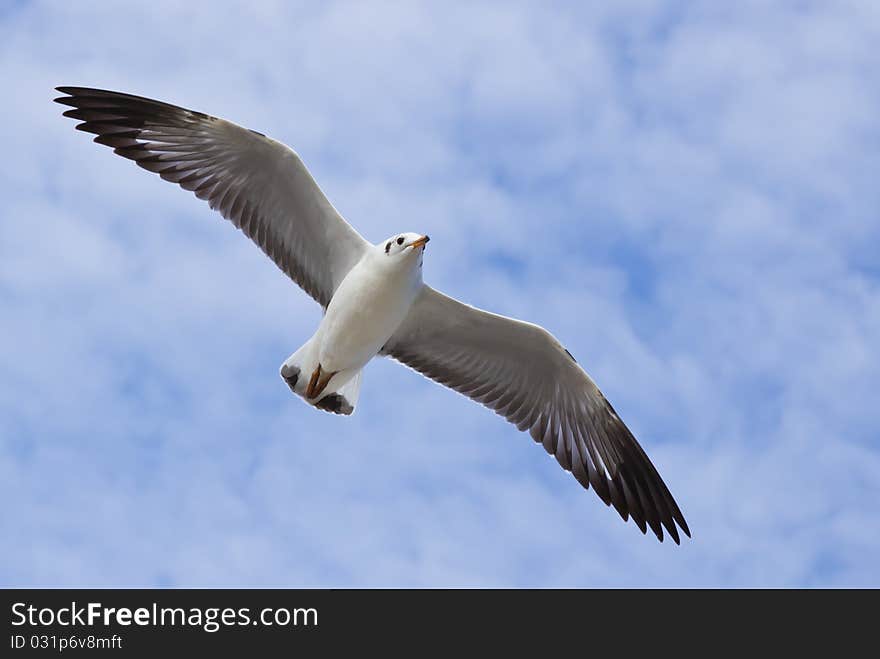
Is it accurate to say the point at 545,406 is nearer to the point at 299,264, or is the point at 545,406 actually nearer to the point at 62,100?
the point at 299,264

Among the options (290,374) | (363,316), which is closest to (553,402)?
(363,316)

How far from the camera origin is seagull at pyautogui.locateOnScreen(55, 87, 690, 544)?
13.1 metres

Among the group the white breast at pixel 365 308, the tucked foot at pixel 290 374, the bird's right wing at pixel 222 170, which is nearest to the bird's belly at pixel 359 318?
the white breast at pixel 365 308

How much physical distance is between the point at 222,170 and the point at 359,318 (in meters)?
2.09

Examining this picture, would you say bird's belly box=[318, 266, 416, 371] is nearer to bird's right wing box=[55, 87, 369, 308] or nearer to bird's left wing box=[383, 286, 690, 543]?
bird's right wing box=[55, 87, 369, 308]

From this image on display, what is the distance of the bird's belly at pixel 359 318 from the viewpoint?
12.9 meters

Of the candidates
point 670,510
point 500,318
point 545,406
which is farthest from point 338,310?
point 670,510

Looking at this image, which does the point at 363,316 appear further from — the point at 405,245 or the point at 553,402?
the point at 553,402

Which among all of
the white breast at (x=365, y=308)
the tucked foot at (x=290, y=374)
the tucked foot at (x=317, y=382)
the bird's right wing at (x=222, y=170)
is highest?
the bird's right wing at (x=222, y=170)

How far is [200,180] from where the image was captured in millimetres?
13492

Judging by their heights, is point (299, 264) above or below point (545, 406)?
above

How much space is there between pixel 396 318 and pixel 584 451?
271 cm

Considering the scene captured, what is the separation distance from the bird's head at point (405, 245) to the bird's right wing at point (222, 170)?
21.9 inches

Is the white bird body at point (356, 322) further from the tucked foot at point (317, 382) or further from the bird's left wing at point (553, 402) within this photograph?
the bird's left wing at point (553, 402)
